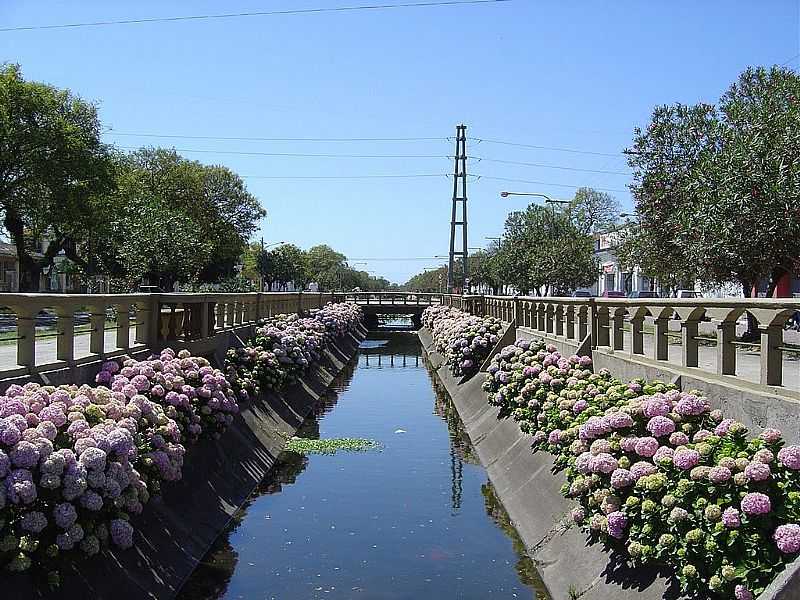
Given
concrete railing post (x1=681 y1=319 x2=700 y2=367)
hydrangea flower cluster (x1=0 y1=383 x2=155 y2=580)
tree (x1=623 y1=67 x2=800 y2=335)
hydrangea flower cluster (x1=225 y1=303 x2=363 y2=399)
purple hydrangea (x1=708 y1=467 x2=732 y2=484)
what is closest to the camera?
purple hydrangea (x1=708 y1=467 x2=732 y2=484)

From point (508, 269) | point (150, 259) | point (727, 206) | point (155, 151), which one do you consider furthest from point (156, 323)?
point (155, 151)

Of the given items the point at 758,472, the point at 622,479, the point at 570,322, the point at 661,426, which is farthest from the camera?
the point at 570,322

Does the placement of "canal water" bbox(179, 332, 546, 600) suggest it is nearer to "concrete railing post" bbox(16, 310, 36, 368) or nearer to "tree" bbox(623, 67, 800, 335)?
"concrete railing post" bbox(16, 310, 36, 368)

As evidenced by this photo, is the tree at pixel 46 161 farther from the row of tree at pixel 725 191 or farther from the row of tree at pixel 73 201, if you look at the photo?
the row of tree at pixel 725 191

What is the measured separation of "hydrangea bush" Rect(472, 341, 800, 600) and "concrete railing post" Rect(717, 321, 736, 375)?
38cm

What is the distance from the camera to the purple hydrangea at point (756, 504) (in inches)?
244

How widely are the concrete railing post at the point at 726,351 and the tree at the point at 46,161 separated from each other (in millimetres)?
36605

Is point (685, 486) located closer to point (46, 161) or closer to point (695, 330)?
point (695, 330)

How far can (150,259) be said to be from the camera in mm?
43344

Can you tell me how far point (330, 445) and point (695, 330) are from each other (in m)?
10.1

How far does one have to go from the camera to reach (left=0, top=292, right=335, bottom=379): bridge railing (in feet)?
30.9

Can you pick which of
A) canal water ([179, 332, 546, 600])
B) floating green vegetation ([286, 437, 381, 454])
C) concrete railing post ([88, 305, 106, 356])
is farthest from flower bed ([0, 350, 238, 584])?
floating green vegetation ([286, 437, 381, 454])

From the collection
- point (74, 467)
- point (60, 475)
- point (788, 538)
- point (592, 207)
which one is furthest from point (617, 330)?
point (592, 207)

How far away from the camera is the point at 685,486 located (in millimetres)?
6961
